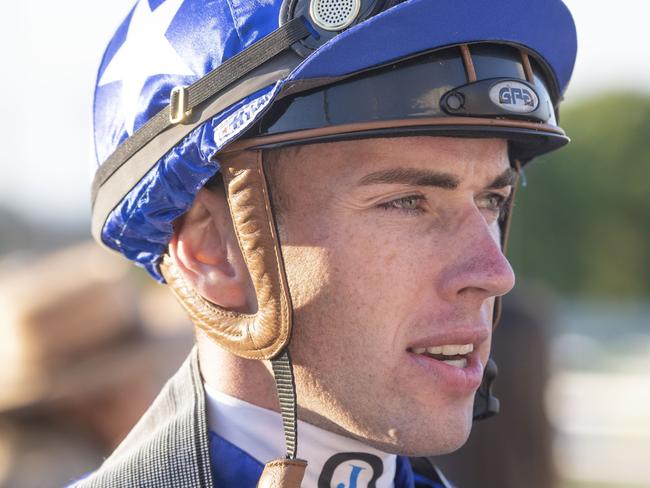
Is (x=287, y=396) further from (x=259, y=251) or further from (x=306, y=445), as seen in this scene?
(x=259, y=251)

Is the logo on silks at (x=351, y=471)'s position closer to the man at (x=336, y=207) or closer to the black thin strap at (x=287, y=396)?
the man at (x=336, y=207)

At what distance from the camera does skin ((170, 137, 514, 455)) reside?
2400 mm

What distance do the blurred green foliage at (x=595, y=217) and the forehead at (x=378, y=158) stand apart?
24.7 meters

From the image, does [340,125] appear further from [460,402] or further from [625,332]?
[625,332]

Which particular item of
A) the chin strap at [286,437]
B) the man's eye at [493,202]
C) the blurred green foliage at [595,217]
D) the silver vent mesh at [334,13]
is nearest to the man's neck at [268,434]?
the chin strap at [286,437]

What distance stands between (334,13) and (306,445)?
103 centimetres

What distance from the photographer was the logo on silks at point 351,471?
2.58 metres

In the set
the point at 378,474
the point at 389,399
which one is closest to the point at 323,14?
the point at 389,399

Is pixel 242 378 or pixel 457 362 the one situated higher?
pixel 457 362

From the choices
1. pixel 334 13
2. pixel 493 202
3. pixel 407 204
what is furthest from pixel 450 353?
pixel 334 13

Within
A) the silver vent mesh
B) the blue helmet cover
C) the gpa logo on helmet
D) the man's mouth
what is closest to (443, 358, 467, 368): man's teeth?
the man's mouth

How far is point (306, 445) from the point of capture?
2576 millimetres

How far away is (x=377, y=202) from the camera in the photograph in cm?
244

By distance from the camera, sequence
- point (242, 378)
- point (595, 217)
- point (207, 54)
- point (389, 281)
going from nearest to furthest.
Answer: point (389, 281)
point (207, 54)
point (242, 378)
point (595, 217)
